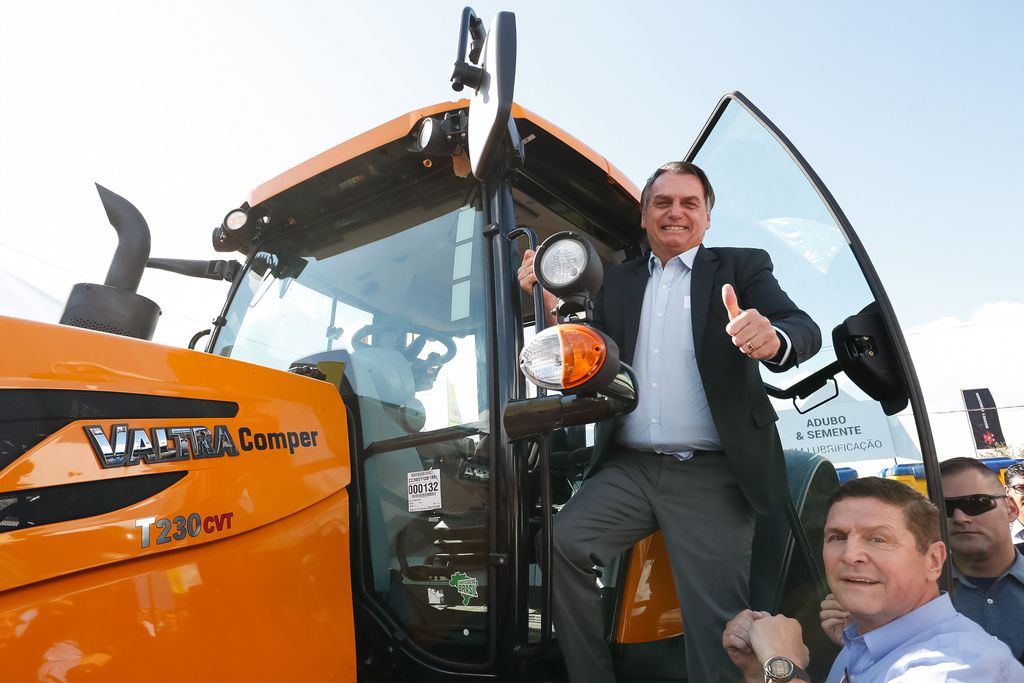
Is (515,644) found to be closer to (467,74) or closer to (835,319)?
(835,319)

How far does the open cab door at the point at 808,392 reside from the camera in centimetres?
157

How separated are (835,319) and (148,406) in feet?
5.56

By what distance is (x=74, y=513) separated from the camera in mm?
1192

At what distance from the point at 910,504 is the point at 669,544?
57 cm

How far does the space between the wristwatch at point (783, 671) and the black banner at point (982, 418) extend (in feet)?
37.0

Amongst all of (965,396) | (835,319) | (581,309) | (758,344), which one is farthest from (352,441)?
(965,396)

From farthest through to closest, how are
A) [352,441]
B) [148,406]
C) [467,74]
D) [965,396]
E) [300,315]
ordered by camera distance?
1. [965,396]
2. [300,315]
3. [352,441]
4. [467,74]
5. [148,406]

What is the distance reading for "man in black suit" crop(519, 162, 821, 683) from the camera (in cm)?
161

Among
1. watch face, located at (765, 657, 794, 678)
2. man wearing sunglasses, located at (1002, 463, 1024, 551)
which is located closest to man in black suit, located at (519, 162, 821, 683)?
watch face, located at (765, 657, 794, 678)

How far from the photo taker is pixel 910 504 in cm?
140

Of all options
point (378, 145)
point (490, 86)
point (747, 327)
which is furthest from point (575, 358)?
point (378, 145)

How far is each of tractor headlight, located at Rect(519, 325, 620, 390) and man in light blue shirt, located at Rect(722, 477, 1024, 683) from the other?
26.9 inches

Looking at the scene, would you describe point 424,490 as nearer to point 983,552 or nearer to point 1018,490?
point 983,552

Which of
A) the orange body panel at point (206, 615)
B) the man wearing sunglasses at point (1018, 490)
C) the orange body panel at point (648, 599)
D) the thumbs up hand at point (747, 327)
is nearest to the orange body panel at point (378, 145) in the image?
the thumbs up hand at point (747, 327)
